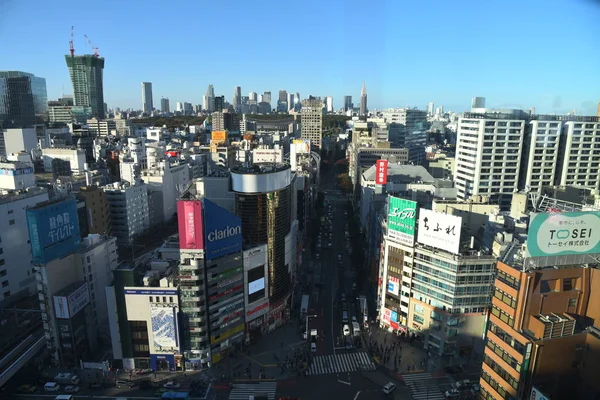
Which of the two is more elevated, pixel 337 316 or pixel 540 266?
pixel 540 266

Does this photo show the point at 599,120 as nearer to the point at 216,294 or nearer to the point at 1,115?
the point at 216,294

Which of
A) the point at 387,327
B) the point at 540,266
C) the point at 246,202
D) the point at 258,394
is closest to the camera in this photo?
the point at 540,266

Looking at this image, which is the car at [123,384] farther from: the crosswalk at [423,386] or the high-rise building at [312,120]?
the high-rise building at [312,120]

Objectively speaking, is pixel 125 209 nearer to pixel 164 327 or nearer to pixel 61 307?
pixel 61 307

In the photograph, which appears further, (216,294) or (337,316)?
(337,316)

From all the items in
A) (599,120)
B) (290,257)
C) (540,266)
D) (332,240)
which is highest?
(599,120)

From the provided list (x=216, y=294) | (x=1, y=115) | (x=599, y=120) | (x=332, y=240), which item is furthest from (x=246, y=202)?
(x=1, y=115)
